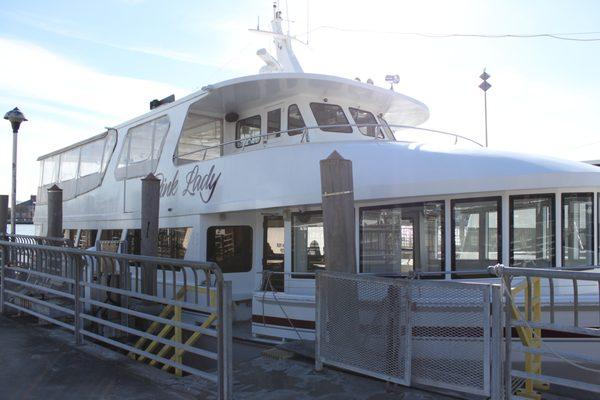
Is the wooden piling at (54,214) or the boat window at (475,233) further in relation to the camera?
the wooden piling at (54,214)

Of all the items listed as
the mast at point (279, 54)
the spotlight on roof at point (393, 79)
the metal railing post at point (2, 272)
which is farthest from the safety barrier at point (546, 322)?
the metal railing post at point (2, 272)

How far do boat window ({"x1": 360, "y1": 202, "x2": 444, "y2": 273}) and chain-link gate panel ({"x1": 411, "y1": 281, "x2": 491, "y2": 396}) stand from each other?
143 centimetres

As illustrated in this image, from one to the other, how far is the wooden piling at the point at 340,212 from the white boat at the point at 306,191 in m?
0.93

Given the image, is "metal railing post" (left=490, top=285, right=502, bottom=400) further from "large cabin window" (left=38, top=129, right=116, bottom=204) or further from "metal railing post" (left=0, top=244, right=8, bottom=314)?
"large cabin window" (left=38, top=129, right=116, bottom=204)

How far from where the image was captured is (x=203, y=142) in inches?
374

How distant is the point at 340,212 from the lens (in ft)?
17.5

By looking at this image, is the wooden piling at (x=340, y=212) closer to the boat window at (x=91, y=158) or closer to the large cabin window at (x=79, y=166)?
the large cabin window at (x=79, y=166)

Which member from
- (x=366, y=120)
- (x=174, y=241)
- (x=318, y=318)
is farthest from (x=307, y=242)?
(x=174, y=241)

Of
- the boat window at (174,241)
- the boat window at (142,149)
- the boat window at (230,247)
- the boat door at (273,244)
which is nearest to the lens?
the boat door at (273,244)

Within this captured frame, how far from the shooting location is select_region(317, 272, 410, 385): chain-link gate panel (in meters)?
4.64

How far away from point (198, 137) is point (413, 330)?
589cm

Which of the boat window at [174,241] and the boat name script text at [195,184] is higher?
the boat name script text at [195,184]

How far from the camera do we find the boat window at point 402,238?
5.97 m

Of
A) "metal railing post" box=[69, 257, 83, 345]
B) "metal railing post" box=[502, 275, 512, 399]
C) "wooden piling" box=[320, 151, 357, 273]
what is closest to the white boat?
"wooden piling" box=[320, 151, 357, 273]
